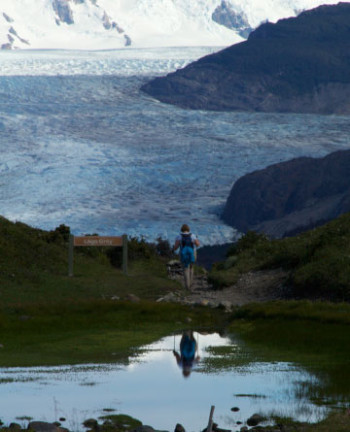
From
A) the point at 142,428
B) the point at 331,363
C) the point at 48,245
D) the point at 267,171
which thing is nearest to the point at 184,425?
the point at 142,428

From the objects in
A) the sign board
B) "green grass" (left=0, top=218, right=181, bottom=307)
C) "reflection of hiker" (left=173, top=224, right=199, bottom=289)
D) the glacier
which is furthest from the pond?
the glacier

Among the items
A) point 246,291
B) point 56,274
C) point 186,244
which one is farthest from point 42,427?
point 56,274

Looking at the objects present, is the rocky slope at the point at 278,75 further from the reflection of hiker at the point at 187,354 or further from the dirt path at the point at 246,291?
the reflection of hiker at the point at 187,354

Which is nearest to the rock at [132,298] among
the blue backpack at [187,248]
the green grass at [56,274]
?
the green grass at [56,274]

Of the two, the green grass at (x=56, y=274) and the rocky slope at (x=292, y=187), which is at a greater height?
the green grass at (x=56, y=274)

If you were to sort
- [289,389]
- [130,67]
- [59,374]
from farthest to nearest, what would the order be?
1. [130,67]
2. [59,374]
3. [289,389]

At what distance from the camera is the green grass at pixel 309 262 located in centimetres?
1817

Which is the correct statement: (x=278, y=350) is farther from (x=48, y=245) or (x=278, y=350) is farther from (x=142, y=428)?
(x=48, y=245)

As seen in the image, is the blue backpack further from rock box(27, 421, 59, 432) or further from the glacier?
the glacier

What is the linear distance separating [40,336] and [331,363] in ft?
16.8

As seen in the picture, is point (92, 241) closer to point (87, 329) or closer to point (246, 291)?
point (246, 291)

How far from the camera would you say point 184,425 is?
7.14 meters

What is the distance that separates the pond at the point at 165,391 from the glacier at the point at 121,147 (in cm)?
3343

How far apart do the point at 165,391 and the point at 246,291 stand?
40.7 feet
